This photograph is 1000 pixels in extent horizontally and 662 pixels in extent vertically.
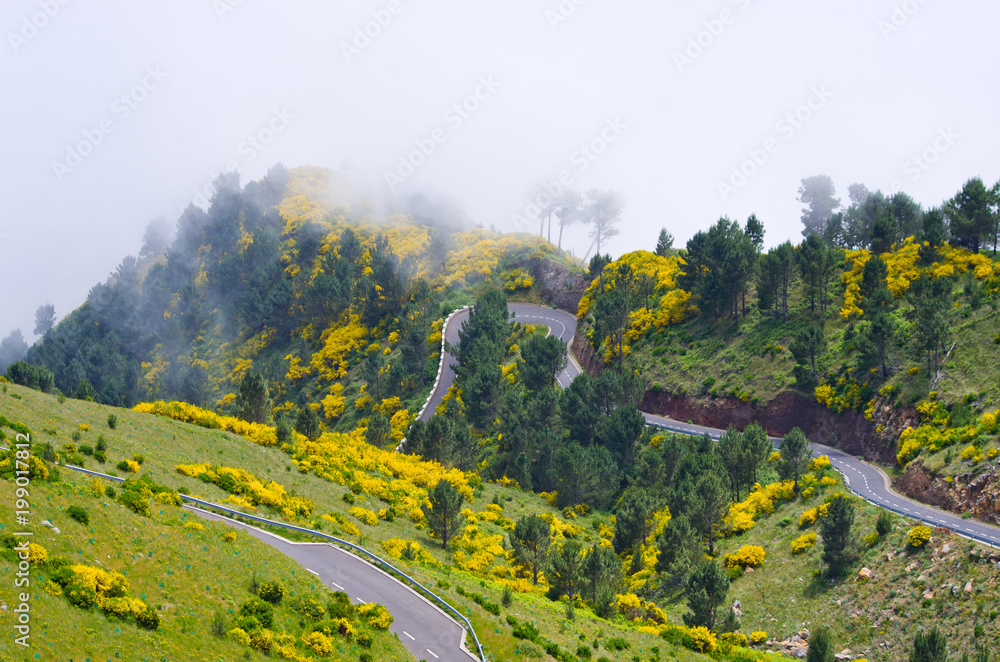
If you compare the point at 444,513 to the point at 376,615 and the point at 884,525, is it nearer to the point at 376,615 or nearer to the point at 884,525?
the point at 376,615

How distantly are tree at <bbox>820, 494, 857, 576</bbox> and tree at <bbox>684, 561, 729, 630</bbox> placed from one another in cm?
847

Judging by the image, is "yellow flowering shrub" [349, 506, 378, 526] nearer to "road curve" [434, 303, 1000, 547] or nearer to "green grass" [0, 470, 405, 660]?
"green grass" [0, 470, 405, 660]

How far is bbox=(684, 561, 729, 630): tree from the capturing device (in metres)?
42.9

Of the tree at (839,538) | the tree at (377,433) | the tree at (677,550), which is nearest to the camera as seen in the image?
the tree at (839,538)

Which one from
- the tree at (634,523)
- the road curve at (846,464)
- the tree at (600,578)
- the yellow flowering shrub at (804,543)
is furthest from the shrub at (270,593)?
the road curve at (846,464)

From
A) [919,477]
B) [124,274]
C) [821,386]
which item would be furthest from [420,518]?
[124,274]

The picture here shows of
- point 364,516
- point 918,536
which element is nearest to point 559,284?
point 364,516

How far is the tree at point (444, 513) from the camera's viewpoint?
166ft

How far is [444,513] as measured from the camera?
50.5 meters

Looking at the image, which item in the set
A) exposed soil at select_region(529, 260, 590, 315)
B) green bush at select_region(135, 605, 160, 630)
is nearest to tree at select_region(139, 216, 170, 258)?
exposed soil at select_region(529, 260, 590, 315)

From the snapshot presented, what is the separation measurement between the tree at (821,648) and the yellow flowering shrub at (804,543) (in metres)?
15.3

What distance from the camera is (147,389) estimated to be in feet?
422

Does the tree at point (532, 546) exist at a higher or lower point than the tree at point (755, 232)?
lower

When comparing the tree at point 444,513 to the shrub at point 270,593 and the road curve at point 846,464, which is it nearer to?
the shrub at point 270,593
